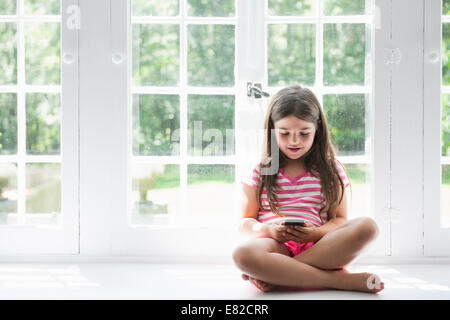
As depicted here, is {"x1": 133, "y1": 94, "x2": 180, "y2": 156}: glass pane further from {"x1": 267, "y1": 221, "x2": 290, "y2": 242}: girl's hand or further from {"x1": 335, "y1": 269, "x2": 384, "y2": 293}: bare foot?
{"x1": 335, "y1": 269, "x2": 384, "y2": 293}: bare foot

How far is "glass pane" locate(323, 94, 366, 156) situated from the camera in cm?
159

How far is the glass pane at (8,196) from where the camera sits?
171 cm

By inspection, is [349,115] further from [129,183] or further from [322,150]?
[129,183]

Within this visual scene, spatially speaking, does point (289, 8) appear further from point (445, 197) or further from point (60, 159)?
point (60, 159)

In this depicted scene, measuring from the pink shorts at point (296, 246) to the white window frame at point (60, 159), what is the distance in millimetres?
729

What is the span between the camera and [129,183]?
168cm

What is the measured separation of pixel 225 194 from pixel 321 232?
0.36 metres

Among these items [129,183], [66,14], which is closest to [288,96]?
[129,183]

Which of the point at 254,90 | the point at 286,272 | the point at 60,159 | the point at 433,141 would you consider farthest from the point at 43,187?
the point at 433,141

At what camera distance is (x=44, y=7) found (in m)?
1.67

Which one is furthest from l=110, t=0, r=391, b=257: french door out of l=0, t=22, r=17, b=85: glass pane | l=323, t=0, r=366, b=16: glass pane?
l=0, t=22, r=17, b=85: glass pane

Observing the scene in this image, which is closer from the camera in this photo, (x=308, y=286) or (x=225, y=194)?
(x=308, y=286)

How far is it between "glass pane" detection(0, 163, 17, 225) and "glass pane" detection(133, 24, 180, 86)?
0.53 m
